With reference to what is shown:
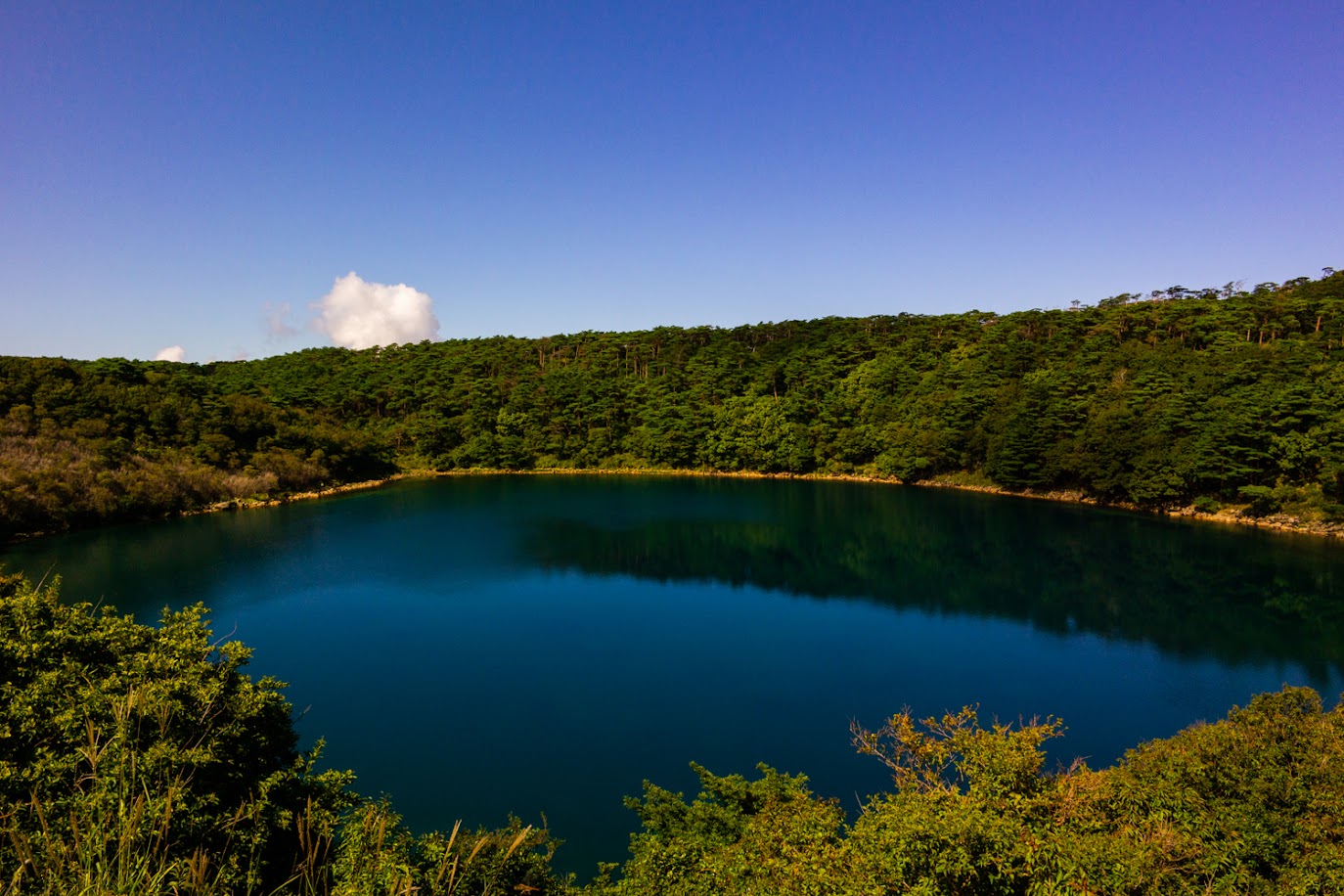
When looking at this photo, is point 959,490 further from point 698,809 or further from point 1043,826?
point 1043,826

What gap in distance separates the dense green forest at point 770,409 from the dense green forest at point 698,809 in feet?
107

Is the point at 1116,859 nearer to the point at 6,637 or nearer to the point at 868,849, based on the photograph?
the point at 868,849

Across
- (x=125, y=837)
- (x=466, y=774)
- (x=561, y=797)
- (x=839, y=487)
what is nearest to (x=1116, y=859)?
(x=125, y=837)

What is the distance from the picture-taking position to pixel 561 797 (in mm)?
12805

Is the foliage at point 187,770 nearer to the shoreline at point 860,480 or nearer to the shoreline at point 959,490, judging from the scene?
the shoreline at point 860,480

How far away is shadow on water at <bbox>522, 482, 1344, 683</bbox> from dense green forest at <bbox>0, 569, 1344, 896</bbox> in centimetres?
1355

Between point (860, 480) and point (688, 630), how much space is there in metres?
34.0

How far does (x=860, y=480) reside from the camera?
53.0 metres

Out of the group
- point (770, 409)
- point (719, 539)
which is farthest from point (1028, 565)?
point (770, 409)

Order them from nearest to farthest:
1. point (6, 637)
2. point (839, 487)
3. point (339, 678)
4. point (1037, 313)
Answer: point (6, 637), point (339, 678), point (839, 487), point (1037, 313)

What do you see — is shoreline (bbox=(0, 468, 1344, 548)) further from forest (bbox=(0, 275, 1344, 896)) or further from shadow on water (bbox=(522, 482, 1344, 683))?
shadow on water (bbox=(522, 482, 1344, 683))

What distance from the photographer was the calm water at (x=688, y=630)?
14445mm

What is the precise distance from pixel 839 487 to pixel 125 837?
4945cm

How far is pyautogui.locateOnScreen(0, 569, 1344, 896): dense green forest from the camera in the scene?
5594mm
